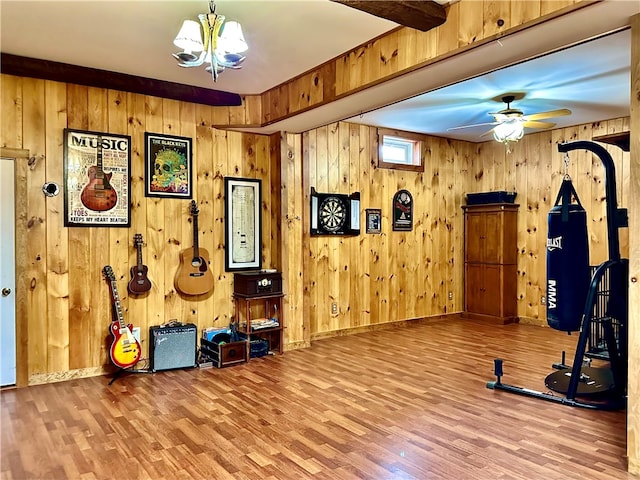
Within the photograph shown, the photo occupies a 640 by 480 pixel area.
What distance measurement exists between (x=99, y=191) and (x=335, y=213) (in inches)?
110

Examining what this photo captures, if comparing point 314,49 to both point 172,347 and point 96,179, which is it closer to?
point 96,179

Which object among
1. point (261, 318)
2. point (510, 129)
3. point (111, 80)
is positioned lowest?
point (261, 318)

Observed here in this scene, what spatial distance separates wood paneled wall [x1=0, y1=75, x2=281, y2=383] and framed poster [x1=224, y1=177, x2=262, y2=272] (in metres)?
0.09

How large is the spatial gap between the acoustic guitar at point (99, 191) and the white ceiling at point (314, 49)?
0.91m

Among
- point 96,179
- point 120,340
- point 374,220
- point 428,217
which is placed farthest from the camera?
point 428,217

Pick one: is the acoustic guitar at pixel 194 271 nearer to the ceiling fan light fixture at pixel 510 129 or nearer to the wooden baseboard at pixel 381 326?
the wooden baseboard at pixel 381 326

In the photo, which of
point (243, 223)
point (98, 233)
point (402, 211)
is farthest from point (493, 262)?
point (98, 233)

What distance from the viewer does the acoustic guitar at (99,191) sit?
4.29m

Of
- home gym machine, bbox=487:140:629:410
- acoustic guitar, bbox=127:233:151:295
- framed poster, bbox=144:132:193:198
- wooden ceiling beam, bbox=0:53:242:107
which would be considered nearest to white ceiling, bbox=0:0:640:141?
wooden ceiling beam, bbox=0:53:242:107

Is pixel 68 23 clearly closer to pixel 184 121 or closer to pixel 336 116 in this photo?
pixel 184 121

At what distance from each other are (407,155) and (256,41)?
3.91 meters

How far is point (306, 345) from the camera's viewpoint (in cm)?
542

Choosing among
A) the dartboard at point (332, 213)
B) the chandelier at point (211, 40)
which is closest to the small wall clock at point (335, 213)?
the dartboard at point (332, 213)

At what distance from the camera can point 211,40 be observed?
114 inches
